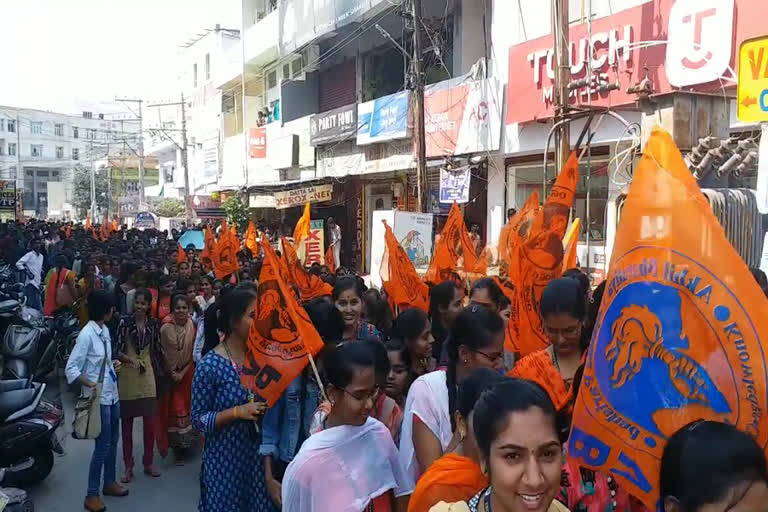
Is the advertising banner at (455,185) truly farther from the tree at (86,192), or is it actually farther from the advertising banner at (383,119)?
the tree at (86,192)

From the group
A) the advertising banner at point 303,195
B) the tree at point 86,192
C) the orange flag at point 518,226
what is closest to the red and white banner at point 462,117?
the advertising banner at point 303,195

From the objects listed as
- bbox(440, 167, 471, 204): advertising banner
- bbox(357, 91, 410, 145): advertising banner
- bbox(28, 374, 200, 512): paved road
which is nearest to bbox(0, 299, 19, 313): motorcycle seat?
bbox(28, 374, 200, 512): paved road

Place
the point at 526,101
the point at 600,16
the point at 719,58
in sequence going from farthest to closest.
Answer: the point at 526,101
the point at 600,16
the point at 719,58

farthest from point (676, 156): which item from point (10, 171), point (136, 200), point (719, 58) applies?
point (10, 171)

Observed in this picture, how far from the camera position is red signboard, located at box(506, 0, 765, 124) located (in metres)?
8.30

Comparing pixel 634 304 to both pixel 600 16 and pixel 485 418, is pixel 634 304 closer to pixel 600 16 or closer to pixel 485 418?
pixel 485 418

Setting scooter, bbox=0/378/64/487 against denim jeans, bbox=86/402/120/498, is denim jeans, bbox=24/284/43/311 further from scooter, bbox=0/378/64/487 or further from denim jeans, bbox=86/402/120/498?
denim jeans, bbox=86/402/120/498

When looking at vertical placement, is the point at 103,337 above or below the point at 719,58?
below

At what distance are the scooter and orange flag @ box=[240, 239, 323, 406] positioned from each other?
8.53 feet

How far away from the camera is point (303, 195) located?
18750mm

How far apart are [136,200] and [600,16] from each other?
149ft

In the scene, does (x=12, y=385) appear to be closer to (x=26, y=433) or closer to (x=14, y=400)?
(x=14, y=400)

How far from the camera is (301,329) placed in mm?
3324

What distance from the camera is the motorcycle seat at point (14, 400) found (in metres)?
4.92
